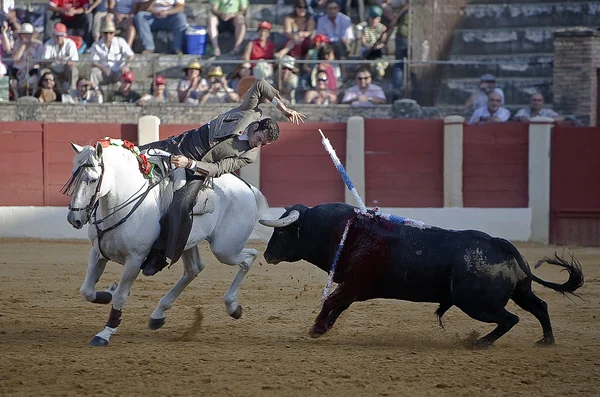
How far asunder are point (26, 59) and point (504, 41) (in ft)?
23.2

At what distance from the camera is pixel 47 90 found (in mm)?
15109

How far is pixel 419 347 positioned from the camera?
722 cm

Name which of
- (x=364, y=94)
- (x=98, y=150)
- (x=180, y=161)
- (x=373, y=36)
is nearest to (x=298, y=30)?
(x=373, y=36)

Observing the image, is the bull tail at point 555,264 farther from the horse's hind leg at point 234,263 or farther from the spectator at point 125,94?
the spectator at point 125,94

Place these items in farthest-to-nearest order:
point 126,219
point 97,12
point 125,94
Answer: point 97,12, point 125,94, point 126,219

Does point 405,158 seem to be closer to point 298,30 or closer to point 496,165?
point 496,165

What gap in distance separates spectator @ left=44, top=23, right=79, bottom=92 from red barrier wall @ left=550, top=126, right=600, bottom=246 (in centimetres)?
645

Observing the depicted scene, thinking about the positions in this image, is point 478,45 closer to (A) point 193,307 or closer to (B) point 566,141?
(B) point 566,141

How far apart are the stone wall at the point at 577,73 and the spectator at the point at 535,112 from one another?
2.00 ft

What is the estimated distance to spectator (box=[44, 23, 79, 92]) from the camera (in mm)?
15031

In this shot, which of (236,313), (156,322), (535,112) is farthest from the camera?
(535,112)

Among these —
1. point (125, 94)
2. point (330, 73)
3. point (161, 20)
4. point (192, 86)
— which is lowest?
point (125, 94)

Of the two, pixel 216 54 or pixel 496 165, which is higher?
pixel 216 54

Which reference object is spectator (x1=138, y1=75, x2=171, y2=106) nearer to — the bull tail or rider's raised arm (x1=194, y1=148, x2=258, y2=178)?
rider's raised arm (x1=194, y1=148, x2=258, y2=178)
